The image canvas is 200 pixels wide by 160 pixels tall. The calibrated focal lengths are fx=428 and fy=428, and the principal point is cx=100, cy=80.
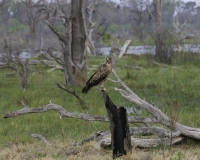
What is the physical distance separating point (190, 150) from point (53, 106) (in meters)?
2.17

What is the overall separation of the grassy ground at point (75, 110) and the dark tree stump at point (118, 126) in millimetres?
175

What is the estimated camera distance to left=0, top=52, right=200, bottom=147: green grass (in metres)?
7.80

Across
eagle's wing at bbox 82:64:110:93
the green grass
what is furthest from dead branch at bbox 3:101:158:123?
eagle's wing at bbox 82:64:110:93

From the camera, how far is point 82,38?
44.0ft

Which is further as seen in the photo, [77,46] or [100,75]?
[77,46]

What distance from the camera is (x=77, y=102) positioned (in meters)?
10.4

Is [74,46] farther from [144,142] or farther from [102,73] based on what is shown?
[102,73]

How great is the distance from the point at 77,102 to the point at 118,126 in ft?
16.7

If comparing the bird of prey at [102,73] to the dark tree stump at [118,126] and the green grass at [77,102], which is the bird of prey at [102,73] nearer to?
the dark tree stump at [118,126]

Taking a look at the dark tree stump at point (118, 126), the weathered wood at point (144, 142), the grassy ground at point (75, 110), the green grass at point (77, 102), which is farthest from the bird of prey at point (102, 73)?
the green grass at point (77, 102)

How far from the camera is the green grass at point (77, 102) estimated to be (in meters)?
7.80

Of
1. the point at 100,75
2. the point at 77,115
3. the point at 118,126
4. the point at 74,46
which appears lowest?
the point at 77,115

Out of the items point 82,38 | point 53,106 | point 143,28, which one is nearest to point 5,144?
point 53,106

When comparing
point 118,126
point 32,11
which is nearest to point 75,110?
point 118,126
